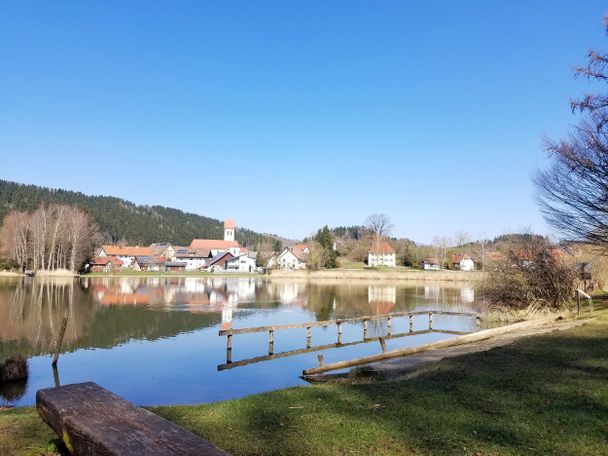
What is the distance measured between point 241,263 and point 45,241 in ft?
161

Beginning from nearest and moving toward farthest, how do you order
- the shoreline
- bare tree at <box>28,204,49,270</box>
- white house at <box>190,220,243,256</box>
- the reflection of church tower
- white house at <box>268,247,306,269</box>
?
1. the shoreline
2. bare tree at <box>28,204,49,270</box>
3. white house at <box>268,247,306,269</box>
4. white house at <box>190,220,243,256</box>
5. the reflection of church tower

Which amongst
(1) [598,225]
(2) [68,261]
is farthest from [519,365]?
(2) [68,261]

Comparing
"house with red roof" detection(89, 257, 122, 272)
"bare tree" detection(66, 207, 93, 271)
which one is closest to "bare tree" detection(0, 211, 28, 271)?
"bare tree" detection(66, 207, 93, 271)

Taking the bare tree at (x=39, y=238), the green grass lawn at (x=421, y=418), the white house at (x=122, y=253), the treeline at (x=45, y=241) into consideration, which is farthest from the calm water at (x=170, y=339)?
the white house at (x=122, y=253)

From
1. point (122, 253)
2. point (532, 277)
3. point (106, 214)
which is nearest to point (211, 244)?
point (122, 253)

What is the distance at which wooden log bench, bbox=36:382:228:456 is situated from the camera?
12.4 ft

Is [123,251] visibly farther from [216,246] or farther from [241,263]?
[241,263]

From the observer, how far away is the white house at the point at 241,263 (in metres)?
118

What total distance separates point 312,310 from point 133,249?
108 meters

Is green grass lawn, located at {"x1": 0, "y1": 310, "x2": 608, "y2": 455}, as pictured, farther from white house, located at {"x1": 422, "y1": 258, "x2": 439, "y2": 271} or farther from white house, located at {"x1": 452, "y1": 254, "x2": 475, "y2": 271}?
white house, located at {"x1": 452, "y1": 254, "x2": 475, "y2": 271}

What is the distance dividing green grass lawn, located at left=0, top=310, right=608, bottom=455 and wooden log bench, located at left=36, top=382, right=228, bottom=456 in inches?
69.1

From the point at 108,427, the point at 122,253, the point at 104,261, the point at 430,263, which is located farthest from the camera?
the point at 122,253

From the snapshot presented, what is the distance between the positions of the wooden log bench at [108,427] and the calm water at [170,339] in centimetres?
845

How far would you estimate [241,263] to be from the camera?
11956 centimetres
